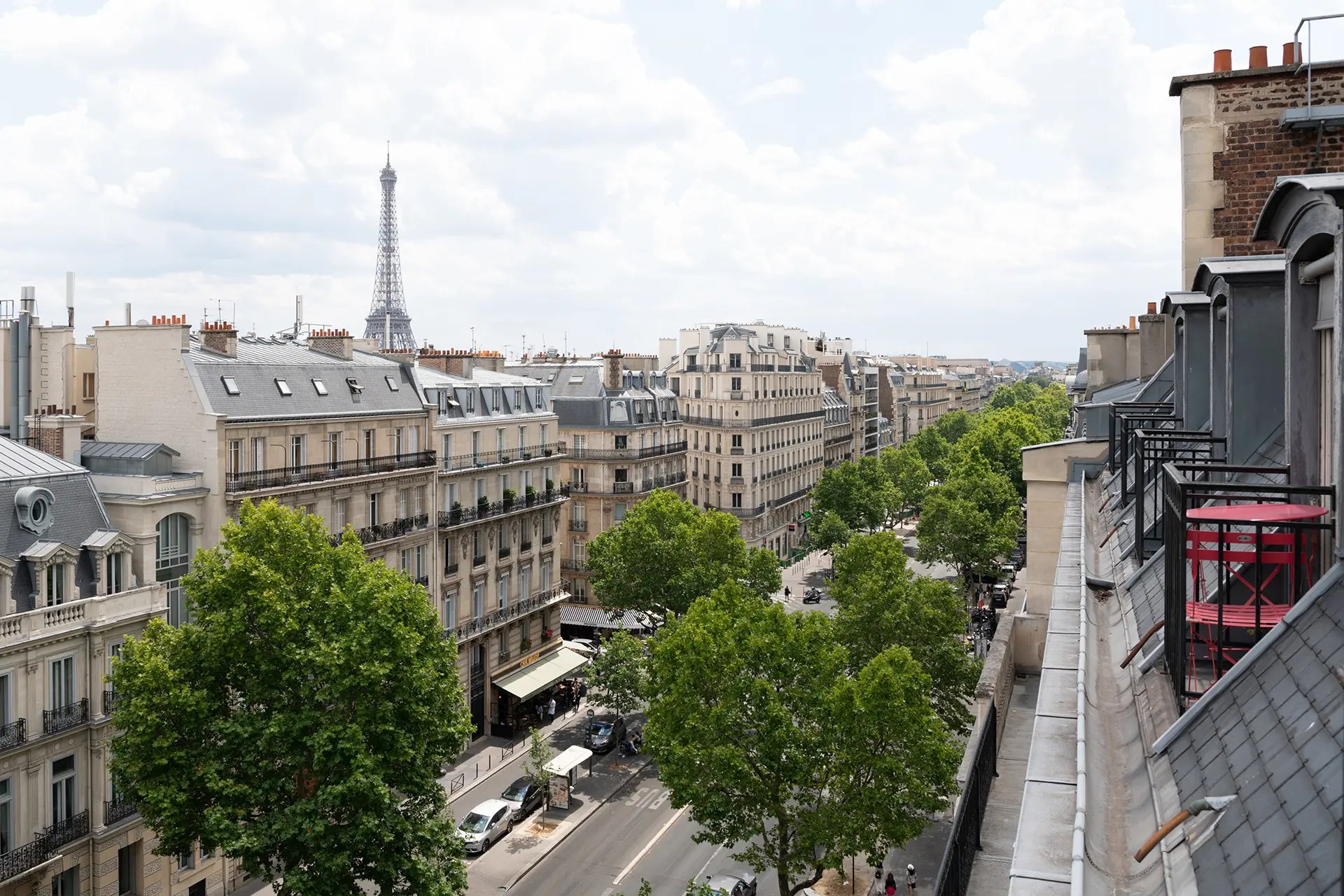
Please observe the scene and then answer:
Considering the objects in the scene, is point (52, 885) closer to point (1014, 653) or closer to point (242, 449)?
point (242, 449)

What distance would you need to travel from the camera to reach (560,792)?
1431 inches

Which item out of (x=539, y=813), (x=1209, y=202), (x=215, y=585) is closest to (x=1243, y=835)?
(x=1209, y=202)

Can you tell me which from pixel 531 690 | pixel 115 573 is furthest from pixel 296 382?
pixel 531 690

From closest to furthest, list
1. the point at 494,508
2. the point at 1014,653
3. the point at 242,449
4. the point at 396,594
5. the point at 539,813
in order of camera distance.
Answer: the point at 1014,653, the point at 396,594, the point at 242,449, the point at 539,813, the point at 494,508

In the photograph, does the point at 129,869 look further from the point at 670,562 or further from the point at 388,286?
the point at 388,286

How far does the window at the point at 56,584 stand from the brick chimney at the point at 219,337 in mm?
11203

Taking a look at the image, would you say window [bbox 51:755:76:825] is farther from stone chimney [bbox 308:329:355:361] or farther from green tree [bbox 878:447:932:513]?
green tree [bbox 878:447:932:513]

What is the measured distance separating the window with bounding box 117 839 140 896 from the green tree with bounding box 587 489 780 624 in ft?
71.9

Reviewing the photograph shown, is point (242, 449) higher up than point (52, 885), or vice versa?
point (242, 449)

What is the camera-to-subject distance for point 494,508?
1754 inches

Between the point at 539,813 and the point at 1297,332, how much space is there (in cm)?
3279

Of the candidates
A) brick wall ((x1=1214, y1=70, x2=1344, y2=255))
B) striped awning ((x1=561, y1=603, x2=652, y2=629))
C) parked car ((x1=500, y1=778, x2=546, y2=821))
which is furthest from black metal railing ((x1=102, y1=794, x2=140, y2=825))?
striped awning ((x1=561, y1=603, x2=652, y2=629))

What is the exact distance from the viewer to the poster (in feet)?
119

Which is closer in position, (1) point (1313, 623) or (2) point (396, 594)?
(1) point (1313, 623)
